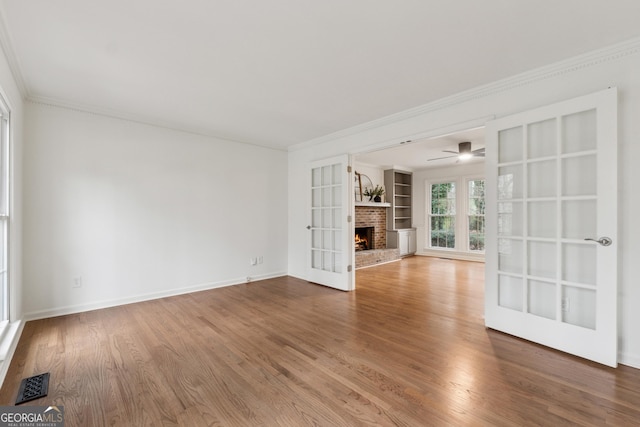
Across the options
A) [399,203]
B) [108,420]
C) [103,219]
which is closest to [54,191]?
[103,219]

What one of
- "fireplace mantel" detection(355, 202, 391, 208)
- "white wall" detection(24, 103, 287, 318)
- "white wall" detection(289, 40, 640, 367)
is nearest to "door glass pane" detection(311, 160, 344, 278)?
"white wall" detection(24, 103, 287, 318)

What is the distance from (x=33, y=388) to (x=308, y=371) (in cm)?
189

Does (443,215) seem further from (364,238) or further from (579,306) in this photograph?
(579,306)

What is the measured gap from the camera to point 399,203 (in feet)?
28.2

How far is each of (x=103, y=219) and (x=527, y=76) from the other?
4989 mm

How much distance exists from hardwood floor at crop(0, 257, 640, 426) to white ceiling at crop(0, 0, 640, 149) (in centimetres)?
252

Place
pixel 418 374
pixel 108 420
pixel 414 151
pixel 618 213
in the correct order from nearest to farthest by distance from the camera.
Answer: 1. pixel 108 420
2. pixel 418 374
3. pixel 618 213
4. pixel 414 151

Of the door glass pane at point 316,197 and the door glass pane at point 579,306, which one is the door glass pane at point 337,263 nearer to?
the door glass pane at point 316,197

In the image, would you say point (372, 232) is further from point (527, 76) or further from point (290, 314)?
point (527, 76)

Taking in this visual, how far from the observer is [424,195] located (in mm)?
8430

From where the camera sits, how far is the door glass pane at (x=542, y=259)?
8.45 feet

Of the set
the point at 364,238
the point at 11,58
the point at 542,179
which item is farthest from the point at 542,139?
the point at 364,238

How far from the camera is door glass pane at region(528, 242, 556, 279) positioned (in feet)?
8.45

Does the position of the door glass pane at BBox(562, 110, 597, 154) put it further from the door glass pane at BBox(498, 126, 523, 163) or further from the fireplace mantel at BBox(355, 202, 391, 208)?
the fireplace mantel at BBox(355, 202, 391, 208)
